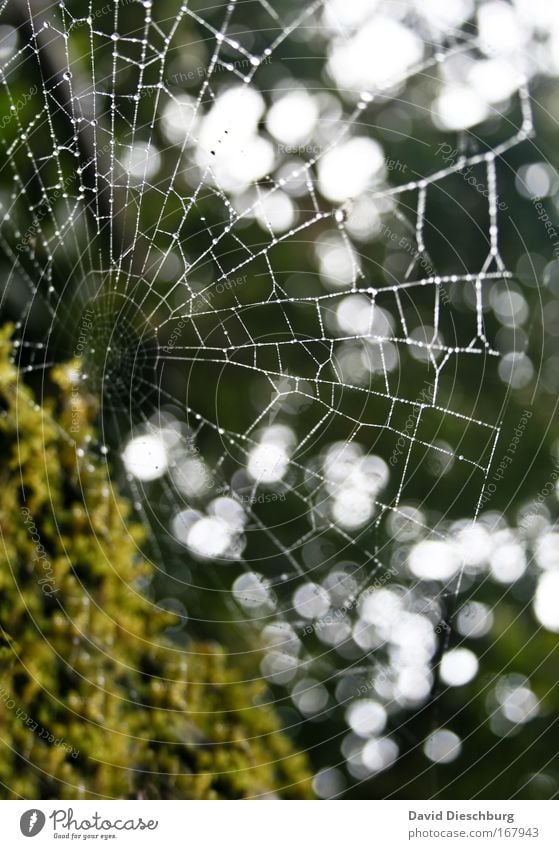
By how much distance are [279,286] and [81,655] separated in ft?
4.03

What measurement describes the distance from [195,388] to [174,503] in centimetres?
30

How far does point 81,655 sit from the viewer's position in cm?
88

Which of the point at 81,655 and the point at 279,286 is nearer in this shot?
the point at 81,655

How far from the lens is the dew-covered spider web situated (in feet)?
4.75

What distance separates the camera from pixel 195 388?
1929 millimetres

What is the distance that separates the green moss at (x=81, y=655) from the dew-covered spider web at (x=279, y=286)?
384mm
